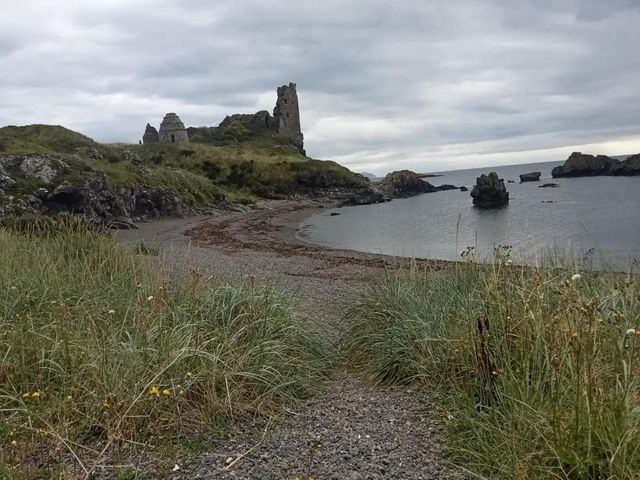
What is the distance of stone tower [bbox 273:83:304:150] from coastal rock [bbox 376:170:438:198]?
61.5 ft

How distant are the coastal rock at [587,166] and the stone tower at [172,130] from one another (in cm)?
8229

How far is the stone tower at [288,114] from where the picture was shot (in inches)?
4444

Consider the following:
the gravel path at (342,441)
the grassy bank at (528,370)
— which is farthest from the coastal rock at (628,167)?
the gravel path at (342,441)

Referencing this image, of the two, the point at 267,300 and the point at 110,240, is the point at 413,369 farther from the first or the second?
the point at 110,240

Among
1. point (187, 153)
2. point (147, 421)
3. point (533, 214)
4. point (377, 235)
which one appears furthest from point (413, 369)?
point (187, 153)

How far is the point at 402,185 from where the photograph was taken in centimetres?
10894

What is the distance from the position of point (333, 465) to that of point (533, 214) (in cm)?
5308

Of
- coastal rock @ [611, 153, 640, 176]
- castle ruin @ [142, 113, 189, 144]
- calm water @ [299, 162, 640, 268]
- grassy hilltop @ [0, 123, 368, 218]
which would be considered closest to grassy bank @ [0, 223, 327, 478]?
calm water @ [299, 162, 640, 268]

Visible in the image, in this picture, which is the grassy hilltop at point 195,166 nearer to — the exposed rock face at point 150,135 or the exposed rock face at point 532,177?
the exposed rock face at point 150,135

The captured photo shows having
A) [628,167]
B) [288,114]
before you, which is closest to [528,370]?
[288,114]

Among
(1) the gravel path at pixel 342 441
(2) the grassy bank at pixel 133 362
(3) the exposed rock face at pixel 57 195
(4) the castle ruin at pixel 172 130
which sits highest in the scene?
(4) the castle ruin at pixel 172 130

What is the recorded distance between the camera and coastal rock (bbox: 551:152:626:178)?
114562 millimetres

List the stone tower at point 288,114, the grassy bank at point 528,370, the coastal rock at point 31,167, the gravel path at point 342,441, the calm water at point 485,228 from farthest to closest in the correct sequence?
the stone tower at point 288,114 < the coastal rock at point 31,167 < the calm water at point 485,228 < the gravel path at point 342,441 < the grassy bank at point 528,370

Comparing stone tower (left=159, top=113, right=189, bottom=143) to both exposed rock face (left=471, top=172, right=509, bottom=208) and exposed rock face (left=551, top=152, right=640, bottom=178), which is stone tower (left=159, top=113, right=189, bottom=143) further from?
exposed rock face (left=551, top=152, right=640, bottom=178)
